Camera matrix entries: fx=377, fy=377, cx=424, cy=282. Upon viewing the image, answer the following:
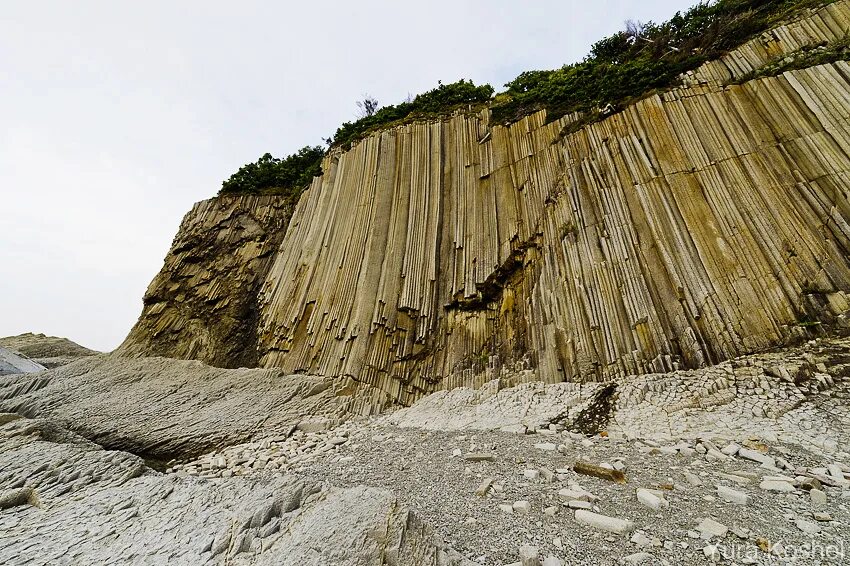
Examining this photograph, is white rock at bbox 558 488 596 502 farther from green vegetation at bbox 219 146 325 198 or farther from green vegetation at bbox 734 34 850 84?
green vegetation at bbox 219 146 325 198

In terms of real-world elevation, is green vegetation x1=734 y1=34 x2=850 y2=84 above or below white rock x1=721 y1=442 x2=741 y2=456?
above

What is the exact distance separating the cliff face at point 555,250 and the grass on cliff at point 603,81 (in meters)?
0.67

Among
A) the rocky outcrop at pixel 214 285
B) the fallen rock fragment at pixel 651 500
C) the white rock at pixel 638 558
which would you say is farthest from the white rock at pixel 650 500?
the rocky outcrop at pixel 214 285

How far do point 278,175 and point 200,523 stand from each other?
16840 millimetres

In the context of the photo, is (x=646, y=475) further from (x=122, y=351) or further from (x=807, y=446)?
(x=122, y=351)

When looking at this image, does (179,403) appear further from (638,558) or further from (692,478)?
(692,478)

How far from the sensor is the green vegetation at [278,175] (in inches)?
674

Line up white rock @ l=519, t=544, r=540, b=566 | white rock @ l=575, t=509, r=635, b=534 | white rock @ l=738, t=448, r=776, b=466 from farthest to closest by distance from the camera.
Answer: white rock @ l=738, t=448, r=776, b=466 → white rock @ l=575, t=509, r=635, b=534 → white rock @ l=519, t=544, r=540, b=566

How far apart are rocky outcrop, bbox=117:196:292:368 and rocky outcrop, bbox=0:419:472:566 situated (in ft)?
26.5

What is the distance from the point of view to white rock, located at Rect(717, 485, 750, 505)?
3514 millimetres

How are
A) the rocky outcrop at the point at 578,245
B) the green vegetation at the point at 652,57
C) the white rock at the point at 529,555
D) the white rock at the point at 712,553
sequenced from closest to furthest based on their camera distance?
the white rock at the point at 712,553
the white rock at the point at 529,555
the rocky outcrop at the point at 578,245
the green vegetation at the point at 652,57

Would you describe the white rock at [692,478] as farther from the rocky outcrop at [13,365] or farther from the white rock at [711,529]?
the rocky outcrop at [13,365]

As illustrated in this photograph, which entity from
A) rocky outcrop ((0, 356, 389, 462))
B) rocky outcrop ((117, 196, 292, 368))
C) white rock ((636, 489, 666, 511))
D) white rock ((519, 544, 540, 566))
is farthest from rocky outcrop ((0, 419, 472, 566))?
rocky outcrop ((117, 196, 292, 368))

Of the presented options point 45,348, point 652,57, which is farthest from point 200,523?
point 45,348
